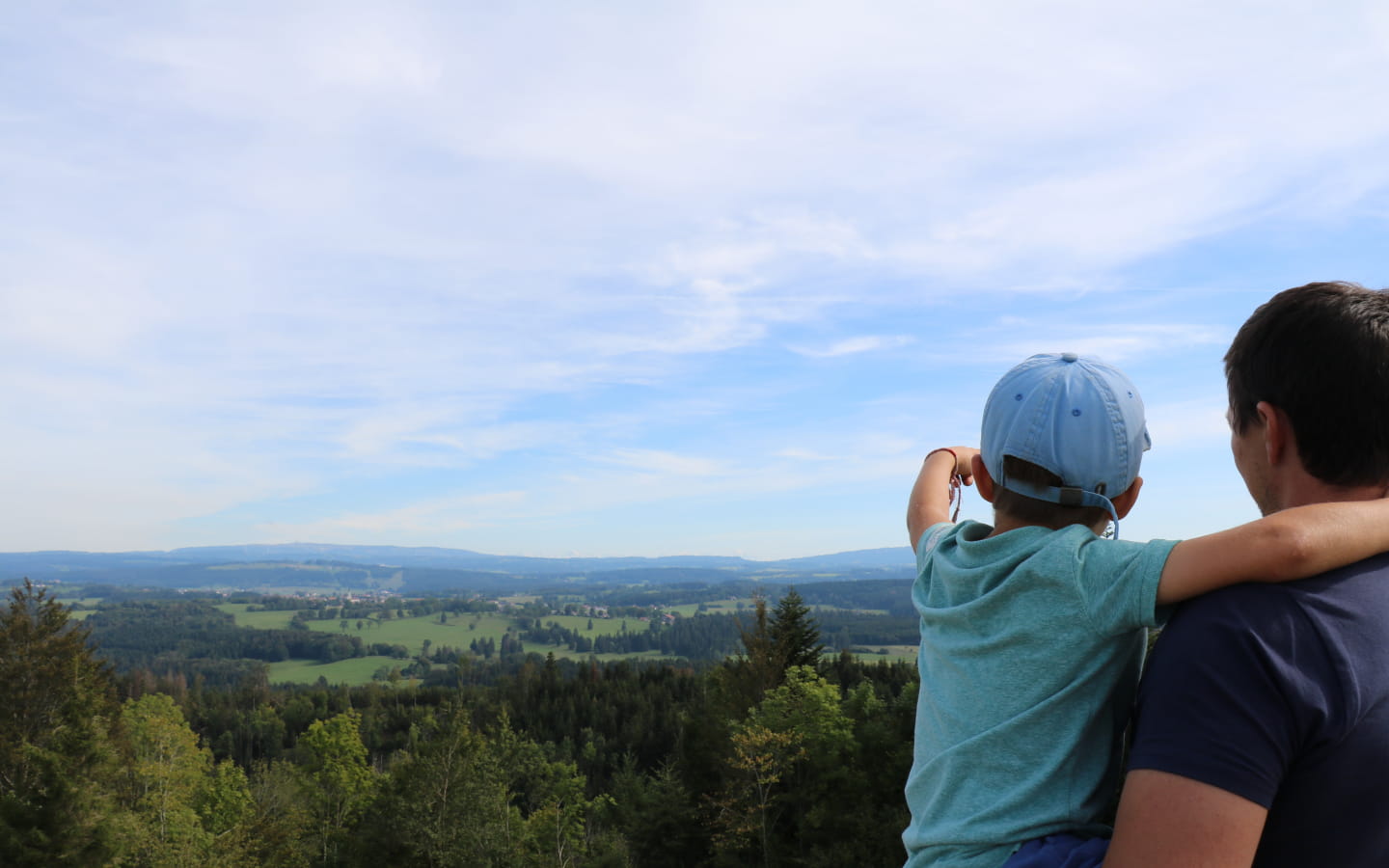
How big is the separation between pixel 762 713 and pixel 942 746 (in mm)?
30507

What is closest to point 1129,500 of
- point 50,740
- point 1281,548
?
point 1281,548

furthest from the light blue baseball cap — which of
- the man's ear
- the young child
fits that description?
the man's ear

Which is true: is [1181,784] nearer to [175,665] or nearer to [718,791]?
[718,791]

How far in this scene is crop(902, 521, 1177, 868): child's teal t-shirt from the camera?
1677 millimetres

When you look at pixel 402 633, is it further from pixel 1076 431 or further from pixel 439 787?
pixel 1076 431

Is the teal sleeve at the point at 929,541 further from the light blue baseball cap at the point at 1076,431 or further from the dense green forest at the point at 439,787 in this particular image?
the dense green forest at the point at 439,787

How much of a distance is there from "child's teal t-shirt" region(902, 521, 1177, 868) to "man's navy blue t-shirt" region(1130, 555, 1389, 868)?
15cm

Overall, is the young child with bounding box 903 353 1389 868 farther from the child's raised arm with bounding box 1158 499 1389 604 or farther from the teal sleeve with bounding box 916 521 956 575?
the teal sleeve with bounding box 916 521 956 575

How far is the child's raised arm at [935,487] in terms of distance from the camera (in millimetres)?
2613

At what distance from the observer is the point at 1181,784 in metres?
1.43

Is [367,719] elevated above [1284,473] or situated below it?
below

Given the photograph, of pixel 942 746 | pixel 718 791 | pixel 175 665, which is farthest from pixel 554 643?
pixel 942 746

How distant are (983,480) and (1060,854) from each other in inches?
34.3

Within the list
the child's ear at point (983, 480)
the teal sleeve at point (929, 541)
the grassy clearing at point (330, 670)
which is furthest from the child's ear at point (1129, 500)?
the grassy clearing at point (330, 670)
